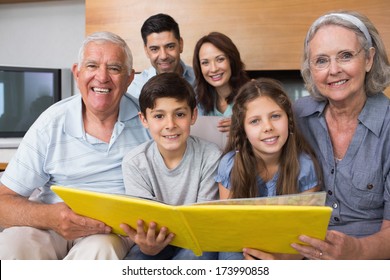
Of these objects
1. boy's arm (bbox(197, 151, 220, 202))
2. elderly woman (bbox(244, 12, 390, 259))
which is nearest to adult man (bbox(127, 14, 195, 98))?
boy's arm (bbox(197, 151, 220, 202))

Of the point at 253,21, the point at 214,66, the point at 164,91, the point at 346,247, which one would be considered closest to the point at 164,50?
the point at 214,66

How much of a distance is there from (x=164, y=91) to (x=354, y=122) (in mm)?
596

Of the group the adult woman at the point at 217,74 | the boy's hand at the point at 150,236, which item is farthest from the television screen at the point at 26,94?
the boy's hand at the point at 150,236

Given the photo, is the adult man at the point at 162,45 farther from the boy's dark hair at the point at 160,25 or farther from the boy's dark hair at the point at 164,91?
the boy's dark hair at the point at 164,91

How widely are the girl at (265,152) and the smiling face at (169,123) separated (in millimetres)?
154

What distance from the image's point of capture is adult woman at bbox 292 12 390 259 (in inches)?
50.3

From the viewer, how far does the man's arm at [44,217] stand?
1.27m

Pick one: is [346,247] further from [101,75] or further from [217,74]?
[217,74]

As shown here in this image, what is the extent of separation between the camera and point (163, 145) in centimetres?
143

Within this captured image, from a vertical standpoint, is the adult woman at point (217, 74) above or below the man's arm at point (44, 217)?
above
